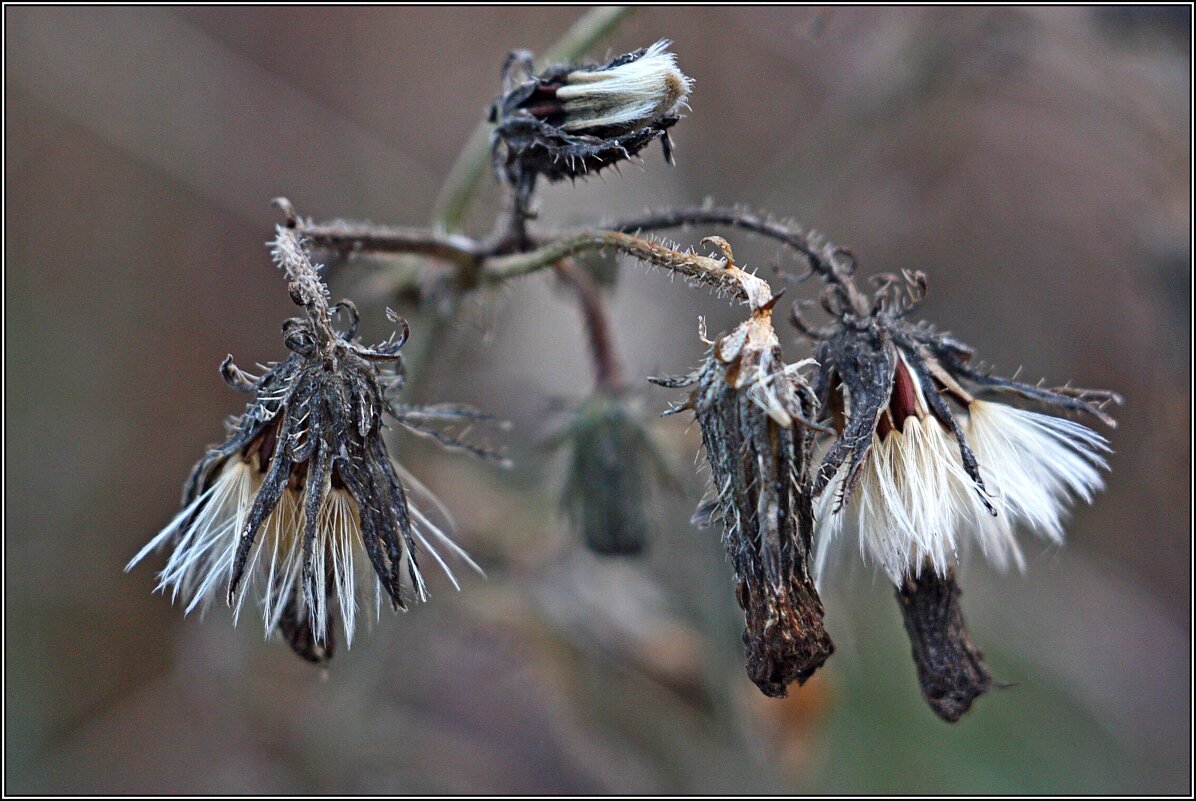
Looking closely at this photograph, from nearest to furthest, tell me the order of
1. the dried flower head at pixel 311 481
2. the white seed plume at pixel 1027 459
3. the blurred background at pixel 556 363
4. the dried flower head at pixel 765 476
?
the dried flower head at pixel 765 476 → the dried flower head at pixel 311 481 → the white seed plume at pixel 1027 459 → the blurred background at pixel 556 363

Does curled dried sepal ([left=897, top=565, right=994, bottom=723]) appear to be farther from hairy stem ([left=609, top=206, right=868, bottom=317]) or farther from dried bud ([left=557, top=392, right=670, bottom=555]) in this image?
dried bud ([left=557, top=392, right=670, bottom=555])

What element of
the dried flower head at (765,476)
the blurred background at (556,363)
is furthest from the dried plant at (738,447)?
the blurred background at (556,363)

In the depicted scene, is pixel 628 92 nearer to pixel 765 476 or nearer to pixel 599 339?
pixel 765 476

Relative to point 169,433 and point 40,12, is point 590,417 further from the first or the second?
point 40,12

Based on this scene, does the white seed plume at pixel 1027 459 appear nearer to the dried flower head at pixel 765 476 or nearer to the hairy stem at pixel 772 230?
the hairy stem at pixel 772 230

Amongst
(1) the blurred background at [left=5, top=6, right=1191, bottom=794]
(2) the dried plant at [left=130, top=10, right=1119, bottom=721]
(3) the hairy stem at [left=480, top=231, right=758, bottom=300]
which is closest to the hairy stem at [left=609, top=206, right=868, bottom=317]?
(2) the dried plant at [left=130, top=10, right=1119, bottom=721]

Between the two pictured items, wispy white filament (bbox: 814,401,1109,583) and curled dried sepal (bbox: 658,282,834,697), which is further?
wispy white filament (bbox: 814,401,1109,583)

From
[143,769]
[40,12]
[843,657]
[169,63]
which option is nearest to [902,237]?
[843,657]
